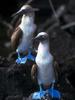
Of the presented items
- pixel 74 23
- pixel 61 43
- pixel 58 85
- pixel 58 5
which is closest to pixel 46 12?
pixel 58 5

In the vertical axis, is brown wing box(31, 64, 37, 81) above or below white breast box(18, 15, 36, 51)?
below

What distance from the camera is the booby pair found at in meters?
5.62

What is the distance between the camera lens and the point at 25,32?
568 cm

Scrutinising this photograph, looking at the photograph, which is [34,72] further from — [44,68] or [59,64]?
[59,64]

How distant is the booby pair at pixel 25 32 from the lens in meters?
5.62

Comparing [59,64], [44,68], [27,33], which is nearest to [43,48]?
[44,68]

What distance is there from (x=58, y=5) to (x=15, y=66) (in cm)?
605

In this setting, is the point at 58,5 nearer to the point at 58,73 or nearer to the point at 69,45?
the point at 69,45

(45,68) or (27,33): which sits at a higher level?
(27,33)

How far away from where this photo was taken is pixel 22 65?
231 inches

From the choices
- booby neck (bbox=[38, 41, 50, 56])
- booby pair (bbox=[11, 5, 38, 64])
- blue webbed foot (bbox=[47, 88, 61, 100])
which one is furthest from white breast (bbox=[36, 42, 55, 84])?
booby pair (bbox=[11, 5, 38, 64])

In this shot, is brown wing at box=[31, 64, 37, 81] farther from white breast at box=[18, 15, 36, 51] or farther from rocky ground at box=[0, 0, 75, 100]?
white breast at box=[18, 15, 36, 51]

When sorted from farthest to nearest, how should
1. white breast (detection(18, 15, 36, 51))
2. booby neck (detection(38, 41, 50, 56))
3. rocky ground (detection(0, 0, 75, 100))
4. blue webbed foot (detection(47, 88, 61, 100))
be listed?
rocky ground (detection(0, 0, 75, 100))
white breast (detection(18, 15, 36, 51))
blue webbed foot (detection(47, 88, 61, 100))
booby neck (detection(38, 41, 50, 56))

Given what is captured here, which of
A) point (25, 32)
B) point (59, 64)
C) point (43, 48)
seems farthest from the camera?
point (59, 64)
